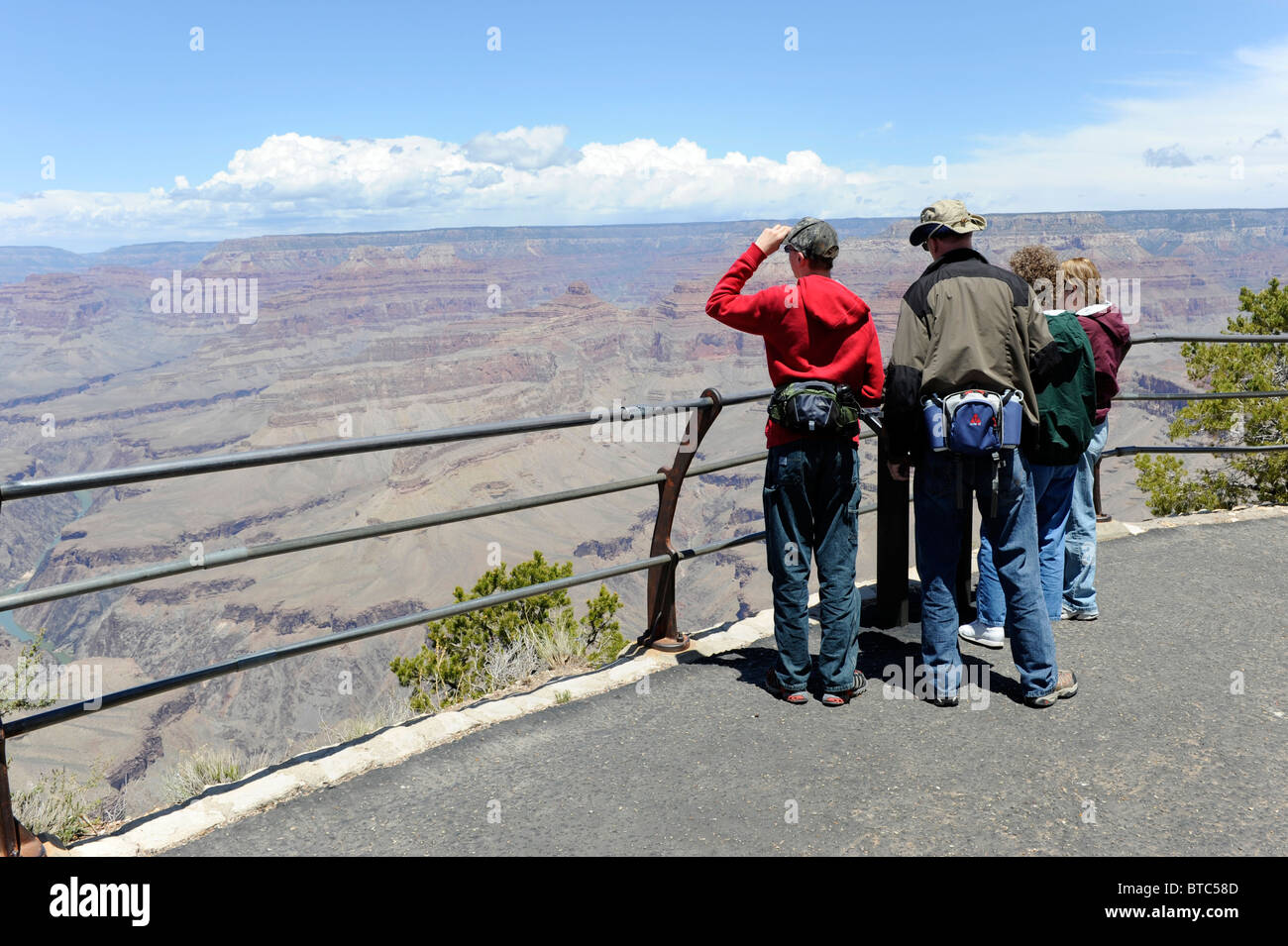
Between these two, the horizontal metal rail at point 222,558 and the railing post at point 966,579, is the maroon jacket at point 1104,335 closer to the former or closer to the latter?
the railing post at point 966,579

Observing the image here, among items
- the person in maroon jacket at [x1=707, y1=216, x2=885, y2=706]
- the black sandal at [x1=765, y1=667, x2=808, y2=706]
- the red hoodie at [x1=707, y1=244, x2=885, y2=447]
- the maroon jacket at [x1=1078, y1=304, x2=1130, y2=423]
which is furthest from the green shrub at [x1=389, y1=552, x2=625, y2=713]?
the maroon jacket at [x1=1078, y1=304, x2=1130, y2=423]


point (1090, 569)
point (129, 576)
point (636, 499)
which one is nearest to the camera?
point (129, 576)

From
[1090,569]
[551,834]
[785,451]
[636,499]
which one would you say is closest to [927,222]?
[785,451]

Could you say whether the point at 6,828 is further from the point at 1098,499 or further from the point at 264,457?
the point at 1098,499

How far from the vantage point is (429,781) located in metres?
3.39

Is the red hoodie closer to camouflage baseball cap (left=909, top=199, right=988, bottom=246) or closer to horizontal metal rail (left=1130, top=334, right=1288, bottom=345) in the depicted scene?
camouflage baseball cap (left=909, top=199, right=988, bottom=246)

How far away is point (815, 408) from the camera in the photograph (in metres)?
3.73

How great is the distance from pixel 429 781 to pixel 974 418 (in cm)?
244

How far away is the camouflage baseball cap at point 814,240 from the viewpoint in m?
3.77

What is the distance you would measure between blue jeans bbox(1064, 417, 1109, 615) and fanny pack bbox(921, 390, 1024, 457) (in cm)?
140

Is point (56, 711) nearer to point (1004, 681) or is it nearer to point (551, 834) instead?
point (551, 834)

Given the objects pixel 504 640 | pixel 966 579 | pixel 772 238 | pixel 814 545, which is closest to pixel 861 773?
pixel 814 545
